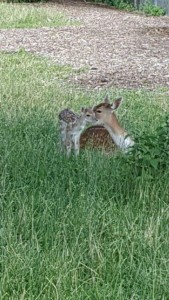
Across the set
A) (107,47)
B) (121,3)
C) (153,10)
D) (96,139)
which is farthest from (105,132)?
(121,3)

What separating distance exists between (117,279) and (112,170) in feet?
4.44

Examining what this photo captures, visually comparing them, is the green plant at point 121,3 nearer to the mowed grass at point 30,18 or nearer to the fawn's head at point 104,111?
the mowed grass at point 30,18

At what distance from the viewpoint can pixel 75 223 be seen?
12.2 ft

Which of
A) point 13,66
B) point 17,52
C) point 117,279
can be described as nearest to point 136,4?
point 17,52

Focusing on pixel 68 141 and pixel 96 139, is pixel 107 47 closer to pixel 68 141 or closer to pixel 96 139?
pixel 96 139

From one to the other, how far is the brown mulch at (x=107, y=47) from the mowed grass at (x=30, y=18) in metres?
0.46

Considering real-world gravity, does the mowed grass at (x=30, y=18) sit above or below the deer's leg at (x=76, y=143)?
above

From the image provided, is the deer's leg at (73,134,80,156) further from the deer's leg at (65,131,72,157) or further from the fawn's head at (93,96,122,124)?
the fawn's head at (93,96,122,124)

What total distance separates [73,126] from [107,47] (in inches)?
283

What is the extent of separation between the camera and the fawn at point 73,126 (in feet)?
16.2

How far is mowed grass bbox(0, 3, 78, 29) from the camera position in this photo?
14.7m

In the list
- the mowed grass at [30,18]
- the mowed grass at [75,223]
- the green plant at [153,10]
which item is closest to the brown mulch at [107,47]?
the mowed grass at [30,18]

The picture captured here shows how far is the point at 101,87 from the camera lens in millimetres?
8219

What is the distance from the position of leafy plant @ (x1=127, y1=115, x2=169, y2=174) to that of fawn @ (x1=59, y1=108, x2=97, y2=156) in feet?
1.88
